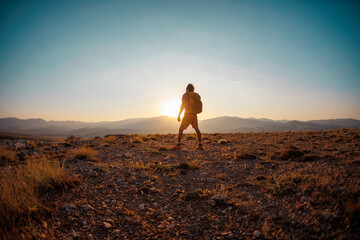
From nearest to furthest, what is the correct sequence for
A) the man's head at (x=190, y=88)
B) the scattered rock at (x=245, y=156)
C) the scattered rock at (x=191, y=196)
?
the scattered rock at (x=191, y=196), the scattered rock at (x=245, y=156), the man's head at (x=190, y=88)

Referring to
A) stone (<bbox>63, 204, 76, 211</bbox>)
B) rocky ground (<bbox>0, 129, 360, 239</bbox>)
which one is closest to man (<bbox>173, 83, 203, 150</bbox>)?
rocky ground (<bbox>0, 129, 360, 239</bbox>)

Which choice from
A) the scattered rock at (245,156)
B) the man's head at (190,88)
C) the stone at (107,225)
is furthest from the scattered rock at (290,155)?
the stone at (107,225)

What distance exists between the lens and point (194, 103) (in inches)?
380

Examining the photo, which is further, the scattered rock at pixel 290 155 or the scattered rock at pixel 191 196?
the scattered rock at pixel 290 155

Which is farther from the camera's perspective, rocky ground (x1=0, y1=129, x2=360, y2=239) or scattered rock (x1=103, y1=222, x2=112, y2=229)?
scattered rock (x1=103, y1=222, x2=112, y2=229)

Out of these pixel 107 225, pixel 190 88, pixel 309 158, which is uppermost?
pixel 190 88

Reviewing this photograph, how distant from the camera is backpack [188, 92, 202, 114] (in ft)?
31.3

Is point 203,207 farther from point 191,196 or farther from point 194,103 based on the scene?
point 194,103

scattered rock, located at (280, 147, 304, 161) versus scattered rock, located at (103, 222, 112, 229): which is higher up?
scattered rock, located at (280, 147, 304, 161)

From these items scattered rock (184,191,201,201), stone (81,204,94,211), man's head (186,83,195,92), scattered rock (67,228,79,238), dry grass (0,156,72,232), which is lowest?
scattered rock (184,191,201,201)

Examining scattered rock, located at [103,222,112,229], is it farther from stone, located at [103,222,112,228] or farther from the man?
the man

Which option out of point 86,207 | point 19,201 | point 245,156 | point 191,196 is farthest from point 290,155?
point 19,201

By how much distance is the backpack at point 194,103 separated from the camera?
31.3 ft

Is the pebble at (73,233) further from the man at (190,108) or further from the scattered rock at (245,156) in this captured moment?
the man at (190,108)
